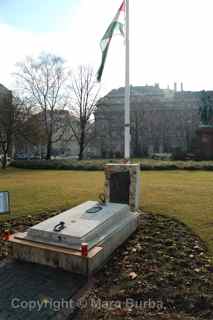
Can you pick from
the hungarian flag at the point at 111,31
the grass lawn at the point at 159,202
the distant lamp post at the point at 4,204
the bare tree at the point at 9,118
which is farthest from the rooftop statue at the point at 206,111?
the distant lamp post at the point at 4,204

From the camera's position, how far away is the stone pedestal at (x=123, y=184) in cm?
647

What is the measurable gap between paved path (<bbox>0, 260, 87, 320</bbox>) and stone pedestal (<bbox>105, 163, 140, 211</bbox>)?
302 centimetres

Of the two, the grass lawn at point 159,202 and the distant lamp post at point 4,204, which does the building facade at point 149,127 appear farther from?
the distant lamp post at point 4,204

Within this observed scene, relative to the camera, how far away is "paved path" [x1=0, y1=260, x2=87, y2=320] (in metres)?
3.03

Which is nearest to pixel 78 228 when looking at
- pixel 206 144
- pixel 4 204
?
pixel 4 204

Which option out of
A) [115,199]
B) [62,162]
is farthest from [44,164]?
[115,199]

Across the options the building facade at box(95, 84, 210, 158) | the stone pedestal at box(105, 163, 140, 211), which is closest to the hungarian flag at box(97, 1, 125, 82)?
the stone pedestal at box(105, 163, 140, 211)

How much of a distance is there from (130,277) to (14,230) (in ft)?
9.58

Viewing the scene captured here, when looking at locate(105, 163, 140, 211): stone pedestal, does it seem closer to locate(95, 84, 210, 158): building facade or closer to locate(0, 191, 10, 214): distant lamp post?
locate(0, 191, 10, 214): distant lamp post

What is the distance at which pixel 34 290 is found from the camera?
11.3 ft

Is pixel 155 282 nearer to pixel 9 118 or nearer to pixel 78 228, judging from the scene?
pixel 78 228

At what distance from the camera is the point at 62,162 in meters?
23.5

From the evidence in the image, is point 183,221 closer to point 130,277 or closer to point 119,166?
point 119,166

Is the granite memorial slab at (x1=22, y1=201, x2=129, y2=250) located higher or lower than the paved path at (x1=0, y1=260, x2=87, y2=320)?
higher
